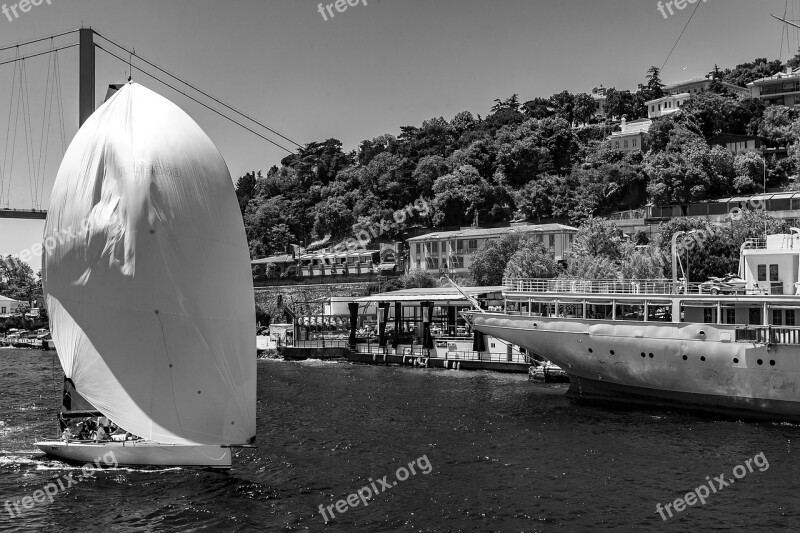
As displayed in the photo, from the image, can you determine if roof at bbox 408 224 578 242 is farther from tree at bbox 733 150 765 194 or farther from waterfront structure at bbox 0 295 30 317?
waterfront structure at bbox 0 295 30 317

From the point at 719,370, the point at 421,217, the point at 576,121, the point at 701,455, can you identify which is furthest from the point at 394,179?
the point at 701,455

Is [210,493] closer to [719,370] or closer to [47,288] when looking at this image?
[47,288]

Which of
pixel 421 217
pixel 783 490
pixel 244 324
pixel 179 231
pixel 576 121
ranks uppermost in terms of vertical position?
pixel 576 121

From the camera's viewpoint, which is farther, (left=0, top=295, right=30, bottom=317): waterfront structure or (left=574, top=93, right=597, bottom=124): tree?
(left=574, top=93, right=597, bottom=124): tree

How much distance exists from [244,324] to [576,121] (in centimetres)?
13589

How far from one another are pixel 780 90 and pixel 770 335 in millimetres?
96202

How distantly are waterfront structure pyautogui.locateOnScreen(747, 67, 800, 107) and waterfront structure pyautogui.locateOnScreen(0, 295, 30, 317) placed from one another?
13162 centimetres

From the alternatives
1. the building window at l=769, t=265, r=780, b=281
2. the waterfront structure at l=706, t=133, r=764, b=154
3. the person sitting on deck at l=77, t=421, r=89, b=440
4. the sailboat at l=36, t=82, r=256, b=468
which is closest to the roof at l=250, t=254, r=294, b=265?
the waterfront structure at l=706, t=133, r=764, b=154

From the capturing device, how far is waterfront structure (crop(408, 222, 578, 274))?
98750mm

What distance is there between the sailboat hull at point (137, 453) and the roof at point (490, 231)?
244 ft

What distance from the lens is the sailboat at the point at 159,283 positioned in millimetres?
25812

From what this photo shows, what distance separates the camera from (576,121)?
152375mm

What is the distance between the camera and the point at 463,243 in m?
108

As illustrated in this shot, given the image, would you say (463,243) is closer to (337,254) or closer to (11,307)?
(337,254)
